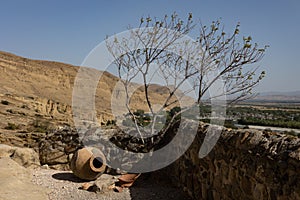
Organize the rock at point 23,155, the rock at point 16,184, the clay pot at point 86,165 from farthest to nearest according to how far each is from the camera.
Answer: the rock at point 23,155, the clay pot at point 86,165, the rock at point 16,184

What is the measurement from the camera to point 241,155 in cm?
288

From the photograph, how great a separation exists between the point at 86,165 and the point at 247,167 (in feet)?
11.5

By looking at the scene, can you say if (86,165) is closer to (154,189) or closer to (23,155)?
(154,189)

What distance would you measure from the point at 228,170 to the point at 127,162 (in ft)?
11.0

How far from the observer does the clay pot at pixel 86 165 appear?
5.33m

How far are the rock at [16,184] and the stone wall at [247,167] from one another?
2.58m

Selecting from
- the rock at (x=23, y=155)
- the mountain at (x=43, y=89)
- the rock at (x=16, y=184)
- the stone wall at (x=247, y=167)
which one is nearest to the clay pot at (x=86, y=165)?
the rock at (x=16, y=184)

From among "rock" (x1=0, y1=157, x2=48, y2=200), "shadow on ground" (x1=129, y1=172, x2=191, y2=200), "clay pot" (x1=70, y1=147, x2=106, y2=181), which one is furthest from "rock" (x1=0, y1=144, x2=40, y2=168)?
"shadow on ground" (x1=129, y1=172, x2=191, y2=200)

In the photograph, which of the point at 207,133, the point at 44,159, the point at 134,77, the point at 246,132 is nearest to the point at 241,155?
the point at 246,132

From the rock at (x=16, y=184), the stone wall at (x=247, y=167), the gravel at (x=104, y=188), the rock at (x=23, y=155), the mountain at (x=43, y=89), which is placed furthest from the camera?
the mountain at (x=43, y=89)

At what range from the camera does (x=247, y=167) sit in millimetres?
2725

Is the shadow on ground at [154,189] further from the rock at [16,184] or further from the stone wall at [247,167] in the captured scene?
the rock at [16,184]

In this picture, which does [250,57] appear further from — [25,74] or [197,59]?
[25,74]

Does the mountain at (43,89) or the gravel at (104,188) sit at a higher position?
the mountain at (43,89)
